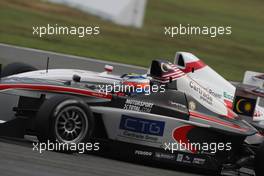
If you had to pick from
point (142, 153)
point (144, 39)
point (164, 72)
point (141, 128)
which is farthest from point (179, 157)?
point (144, 39)

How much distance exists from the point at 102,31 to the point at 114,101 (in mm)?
11276

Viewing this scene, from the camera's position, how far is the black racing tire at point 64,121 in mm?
7113

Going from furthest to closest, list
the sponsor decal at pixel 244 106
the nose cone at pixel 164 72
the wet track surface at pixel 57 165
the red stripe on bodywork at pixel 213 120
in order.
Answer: the sponsor decal at pixel 244 106, the nose cone at pixel 164 72, the red stripe on bodywork at pixel 213 120, the wet track surface at pixel 57 165

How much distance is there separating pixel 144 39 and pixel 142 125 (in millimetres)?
11605

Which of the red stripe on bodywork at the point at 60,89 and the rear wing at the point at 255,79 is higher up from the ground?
the rear wing at the point at 255,79

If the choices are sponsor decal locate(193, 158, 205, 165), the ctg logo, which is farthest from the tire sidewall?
sponsor decal locate(193, 158, 205, 165)

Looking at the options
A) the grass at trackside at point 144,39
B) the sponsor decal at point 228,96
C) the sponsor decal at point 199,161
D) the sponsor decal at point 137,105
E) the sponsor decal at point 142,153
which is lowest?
the sponsor decal at point 199,161

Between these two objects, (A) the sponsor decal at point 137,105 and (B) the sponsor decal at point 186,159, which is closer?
(A) the sponsor decal at point 137,105

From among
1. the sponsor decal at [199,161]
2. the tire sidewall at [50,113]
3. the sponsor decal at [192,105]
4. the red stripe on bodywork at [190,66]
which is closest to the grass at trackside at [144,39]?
the red stripe on bodywork at [190,66]

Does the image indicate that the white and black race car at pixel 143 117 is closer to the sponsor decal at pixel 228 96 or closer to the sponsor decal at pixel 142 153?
the sponsor decal at pixel 142 153

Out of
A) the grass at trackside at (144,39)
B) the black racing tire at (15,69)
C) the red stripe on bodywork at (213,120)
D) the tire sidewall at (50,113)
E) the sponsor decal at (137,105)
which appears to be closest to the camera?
the tire sidewall at (50,113)

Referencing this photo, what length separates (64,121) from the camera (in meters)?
7.32

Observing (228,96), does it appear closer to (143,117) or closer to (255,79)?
(255,79)

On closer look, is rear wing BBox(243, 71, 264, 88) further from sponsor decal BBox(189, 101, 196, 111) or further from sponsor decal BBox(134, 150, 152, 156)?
sponsor decal BBox(134, 150, 152, 156)
